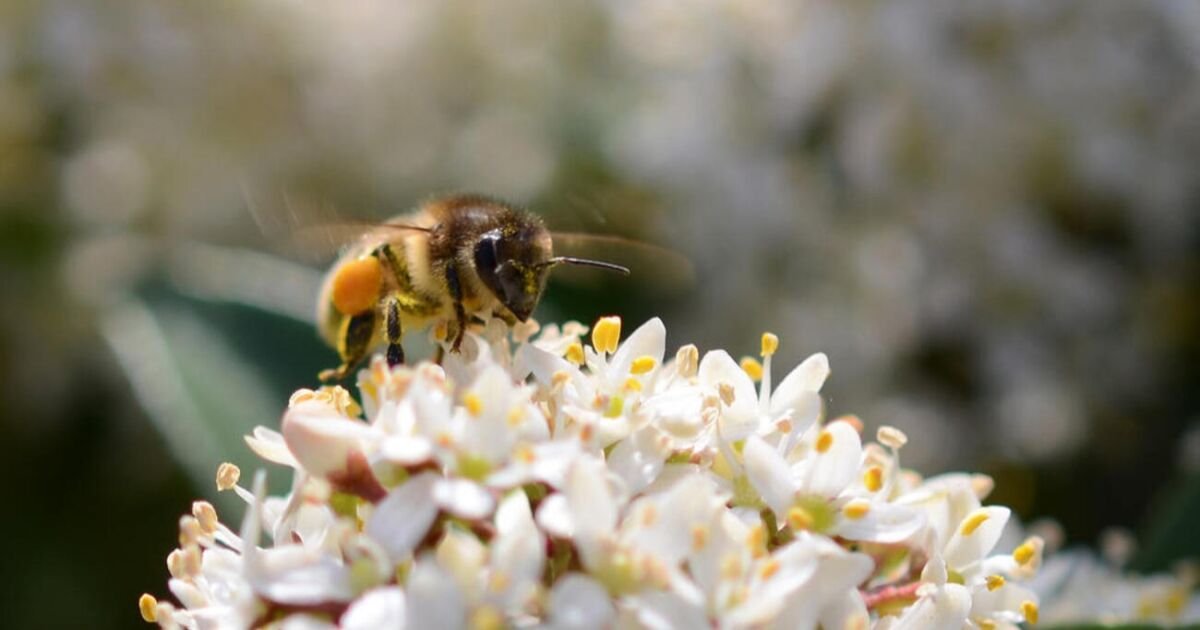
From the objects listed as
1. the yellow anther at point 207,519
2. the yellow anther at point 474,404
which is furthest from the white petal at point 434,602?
the yellow anther at point 207,519

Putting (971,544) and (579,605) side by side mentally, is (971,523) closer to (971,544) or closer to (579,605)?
(971,544)

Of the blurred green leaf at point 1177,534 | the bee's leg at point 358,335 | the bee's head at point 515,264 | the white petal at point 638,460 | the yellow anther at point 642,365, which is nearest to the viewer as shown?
the white petal at point 638,460

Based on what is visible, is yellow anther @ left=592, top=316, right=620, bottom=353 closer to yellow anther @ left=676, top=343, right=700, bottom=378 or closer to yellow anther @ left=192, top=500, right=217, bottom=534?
yellow anther @ left=676, top=343, right=700, bottom=378

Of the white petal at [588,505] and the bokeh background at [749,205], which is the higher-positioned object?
the bokeh background at [749,205]

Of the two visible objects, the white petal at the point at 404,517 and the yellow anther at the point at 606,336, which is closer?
the white petal at the point at 404,517

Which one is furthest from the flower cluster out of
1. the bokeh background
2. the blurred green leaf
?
the bokeh background

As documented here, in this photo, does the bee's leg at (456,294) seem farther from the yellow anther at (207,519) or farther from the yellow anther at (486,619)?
the yellow anther at (486,619)

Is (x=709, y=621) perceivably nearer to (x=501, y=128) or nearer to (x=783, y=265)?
(x=783, y=265)

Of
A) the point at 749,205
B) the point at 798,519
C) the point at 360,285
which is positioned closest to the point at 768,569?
the point at 798,519
